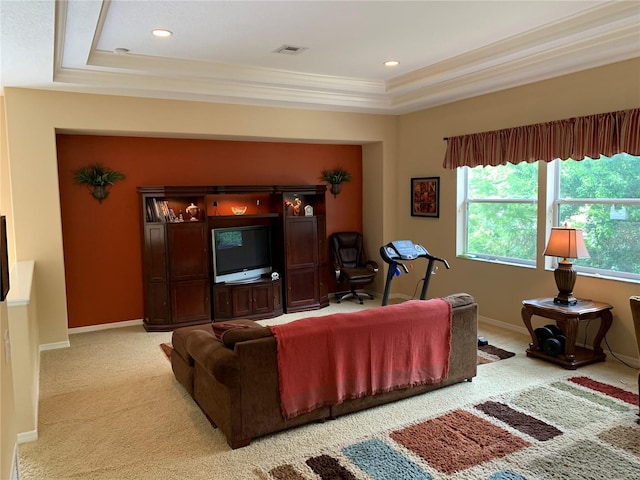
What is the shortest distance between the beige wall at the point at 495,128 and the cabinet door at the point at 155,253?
3481 millimetres

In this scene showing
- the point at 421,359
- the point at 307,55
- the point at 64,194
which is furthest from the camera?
the point at 64,194

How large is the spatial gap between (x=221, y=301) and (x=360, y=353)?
9.96ft

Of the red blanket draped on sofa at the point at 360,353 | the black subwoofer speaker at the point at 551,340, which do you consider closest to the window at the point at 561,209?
the black subwoofer speaker at the point at 551,340

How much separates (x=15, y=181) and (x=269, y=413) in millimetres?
3766

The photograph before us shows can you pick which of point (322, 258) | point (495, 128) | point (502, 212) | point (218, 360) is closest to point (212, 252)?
point (322, 258)

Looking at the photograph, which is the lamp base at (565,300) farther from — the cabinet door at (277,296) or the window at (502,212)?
the cabinet door at (277,296)

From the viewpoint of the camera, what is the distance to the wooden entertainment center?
5734mm

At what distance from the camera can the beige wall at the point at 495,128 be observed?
4.46 metres

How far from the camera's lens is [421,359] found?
12.2 feet

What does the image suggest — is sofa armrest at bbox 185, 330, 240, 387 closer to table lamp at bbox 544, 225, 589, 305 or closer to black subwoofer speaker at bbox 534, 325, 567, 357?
black subwoofer speaker at bbox 534, 325, 567, 357

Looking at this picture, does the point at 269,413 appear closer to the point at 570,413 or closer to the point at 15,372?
the point at 15,372

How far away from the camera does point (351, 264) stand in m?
7.36

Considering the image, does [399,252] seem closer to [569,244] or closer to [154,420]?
[569,244]

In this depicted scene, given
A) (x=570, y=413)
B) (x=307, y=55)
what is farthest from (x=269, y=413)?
(x=307, y=55)
